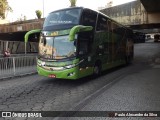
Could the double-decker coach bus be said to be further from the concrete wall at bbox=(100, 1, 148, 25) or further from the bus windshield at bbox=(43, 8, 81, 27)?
the concrete wall at bbox=(100, 1, 148, 25)

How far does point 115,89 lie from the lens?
380 inches

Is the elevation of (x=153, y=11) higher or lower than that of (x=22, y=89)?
higher

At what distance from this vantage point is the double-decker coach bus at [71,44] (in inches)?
412

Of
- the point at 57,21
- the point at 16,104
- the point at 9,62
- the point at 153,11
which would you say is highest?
the point at 153,11

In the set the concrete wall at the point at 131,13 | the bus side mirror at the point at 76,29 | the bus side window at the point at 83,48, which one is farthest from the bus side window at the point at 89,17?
the concrete wall at the point at 131,13

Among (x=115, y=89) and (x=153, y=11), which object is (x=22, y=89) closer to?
(x=115, y=89)

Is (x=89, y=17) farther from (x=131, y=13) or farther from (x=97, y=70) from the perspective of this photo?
(x=131, y=13)

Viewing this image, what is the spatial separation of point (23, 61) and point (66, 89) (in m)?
6.33

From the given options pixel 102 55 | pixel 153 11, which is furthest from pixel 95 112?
pixel 153 11

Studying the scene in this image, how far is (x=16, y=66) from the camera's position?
1455 cm

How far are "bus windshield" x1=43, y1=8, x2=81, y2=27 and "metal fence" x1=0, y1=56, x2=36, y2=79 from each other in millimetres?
4215

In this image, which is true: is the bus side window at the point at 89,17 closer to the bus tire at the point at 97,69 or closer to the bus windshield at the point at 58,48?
the bus windshield at the point at 58,48

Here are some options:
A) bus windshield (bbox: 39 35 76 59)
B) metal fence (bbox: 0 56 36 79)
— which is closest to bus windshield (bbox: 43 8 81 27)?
bus windshield (bbox: 39 35 76 59)

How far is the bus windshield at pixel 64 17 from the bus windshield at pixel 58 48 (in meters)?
0.89
